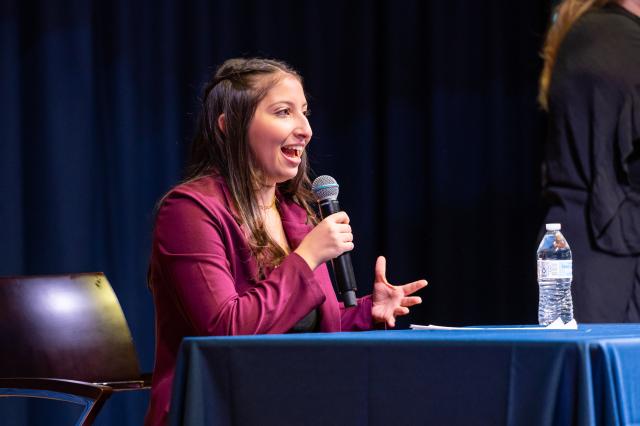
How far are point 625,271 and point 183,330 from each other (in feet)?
4.15

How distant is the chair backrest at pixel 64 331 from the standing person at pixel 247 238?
541mm

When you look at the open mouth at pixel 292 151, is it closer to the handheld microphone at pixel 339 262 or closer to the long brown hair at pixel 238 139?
the long brown hair at pixel 238 139

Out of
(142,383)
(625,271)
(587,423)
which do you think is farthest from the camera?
(625,271)

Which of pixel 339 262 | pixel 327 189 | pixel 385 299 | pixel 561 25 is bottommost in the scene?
pixel 385 299

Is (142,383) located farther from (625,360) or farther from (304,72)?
(304,72)

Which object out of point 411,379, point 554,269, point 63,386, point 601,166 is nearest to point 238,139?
point 63,386

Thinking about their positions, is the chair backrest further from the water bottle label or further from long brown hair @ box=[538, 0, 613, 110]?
long brown hair @ box=[538, 0, 613, 110]

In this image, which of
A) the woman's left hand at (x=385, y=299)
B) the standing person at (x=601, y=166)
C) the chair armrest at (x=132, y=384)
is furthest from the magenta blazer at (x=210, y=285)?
the standing person at (x=601, y=166)

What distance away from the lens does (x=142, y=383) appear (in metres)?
2.43

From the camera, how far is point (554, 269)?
2236 mm

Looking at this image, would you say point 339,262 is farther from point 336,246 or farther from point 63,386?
point 63,386

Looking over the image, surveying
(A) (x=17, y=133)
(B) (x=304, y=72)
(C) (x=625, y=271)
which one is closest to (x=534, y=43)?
(B) (x=304, y=72)

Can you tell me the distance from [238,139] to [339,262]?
43cm

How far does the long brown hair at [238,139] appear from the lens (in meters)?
2.08
